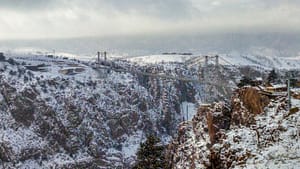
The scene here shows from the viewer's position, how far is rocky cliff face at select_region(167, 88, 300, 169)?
78.3ft

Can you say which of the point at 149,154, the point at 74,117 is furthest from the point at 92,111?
the point at 149,154

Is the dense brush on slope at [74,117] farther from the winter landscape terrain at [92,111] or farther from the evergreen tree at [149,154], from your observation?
the evergreen tree at [149,154]

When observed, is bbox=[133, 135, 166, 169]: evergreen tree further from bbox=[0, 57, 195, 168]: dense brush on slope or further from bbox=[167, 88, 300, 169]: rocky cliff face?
bbox=[0, 57, 195, 168]: dense brush on slope

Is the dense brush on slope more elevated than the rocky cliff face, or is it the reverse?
the rocky cliff face

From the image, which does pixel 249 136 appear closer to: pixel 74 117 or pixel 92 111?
pixel 74 117

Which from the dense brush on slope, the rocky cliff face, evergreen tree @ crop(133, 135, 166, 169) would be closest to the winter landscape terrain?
the dense brush on slope

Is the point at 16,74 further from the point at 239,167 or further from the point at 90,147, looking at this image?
the point at 239,167

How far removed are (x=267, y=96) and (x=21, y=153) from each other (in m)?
93.2

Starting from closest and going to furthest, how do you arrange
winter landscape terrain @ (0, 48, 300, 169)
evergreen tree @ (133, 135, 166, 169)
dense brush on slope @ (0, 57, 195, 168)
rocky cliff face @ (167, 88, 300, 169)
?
rocky cliff face @ (167, 88, 300, 169), evergreen tree @ (133, 135, 166, 169), winter landscape terrain @ (0, 48, 300, 169), dense brush on slope @ (0, 57, 195, 168)

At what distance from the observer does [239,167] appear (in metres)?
23.6

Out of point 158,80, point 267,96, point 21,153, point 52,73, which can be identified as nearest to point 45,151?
point 21,153

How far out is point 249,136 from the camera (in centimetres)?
2708

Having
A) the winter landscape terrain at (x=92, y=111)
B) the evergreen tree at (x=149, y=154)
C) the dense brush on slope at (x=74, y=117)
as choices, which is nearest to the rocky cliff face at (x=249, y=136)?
the winter landscape terrain at (x=92, y=111)

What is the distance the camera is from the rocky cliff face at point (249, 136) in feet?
78.3
